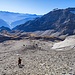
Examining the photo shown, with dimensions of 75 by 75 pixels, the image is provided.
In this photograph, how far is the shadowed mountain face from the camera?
272 ft

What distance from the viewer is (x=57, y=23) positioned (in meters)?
95.1

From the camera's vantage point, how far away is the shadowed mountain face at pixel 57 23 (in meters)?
82.8

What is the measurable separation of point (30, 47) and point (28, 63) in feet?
39.6

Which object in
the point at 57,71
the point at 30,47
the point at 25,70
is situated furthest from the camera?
the point at 30,47

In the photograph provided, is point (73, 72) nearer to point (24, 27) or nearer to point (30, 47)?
point (30, 47)

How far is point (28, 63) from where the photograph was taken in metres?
25.8

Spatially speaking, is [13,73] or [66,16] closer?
[13,73]

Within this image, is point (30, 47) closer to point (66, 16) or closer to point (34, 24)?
point (66, 16)

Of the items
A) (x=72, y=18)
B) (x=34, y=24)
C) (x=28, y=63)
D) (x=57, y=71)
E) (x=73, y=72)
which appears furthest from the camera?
(x=34, y=24)

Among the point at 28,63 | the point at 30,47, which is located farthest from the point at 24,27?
the point at 28,63

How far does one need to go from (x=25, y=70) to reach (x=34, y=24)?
83066 mm

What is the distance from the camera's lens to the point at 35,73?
67.2 ft

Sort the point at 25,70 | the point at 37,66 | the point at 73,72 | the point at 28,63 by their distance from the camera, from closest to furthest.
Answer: the point at 73,72 → the point at 25,70 → the point at 37,66 → the point at 28,63

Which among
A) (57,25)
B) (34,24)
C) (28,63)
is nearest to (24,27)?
(34,24)
